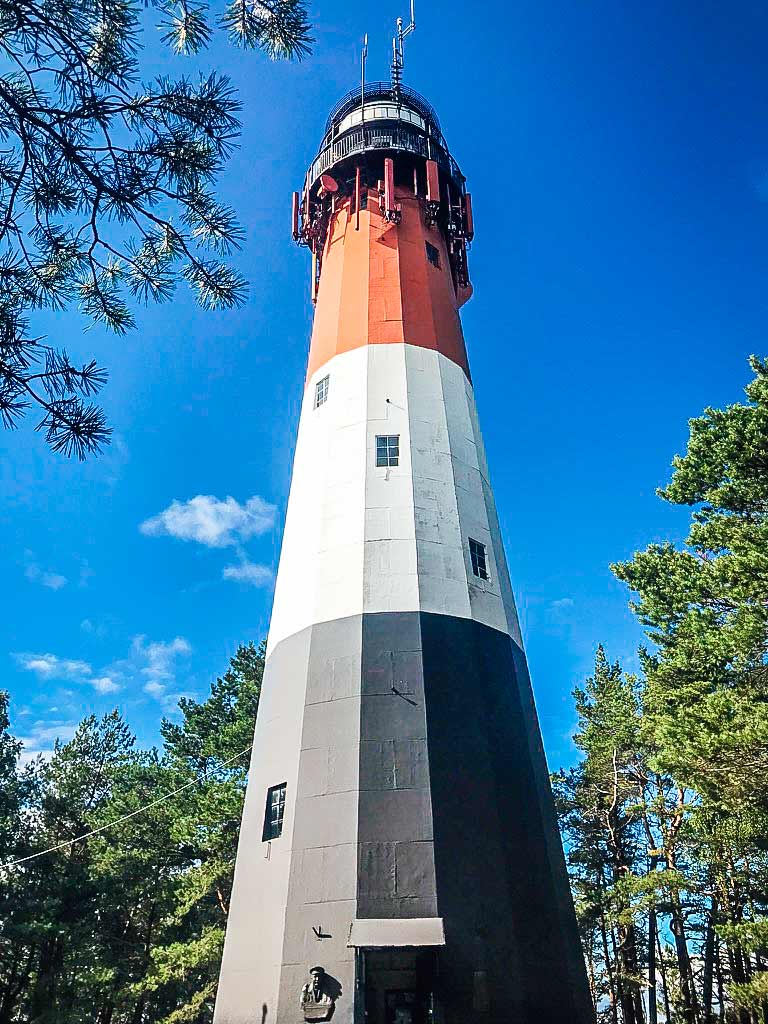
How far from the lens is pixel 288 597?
14.2 meters

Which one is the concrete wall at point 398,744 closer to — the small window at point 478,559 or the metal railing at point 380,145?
the small window at point 478,559

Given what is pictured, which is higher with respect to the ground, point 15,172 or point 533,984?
point 15,172

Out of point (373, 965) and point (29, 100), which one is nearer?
point (29, 100)

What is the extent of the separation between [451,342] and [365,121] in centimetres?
841

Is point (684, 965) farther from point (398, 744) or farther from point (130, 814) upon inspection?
point (398, 744)

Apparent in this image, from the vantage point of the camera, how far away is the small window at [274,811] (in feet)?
37.5

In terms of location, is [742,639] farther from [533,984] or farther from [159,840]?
[159,840]

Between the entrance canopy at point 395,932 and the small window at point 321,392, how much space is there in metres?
10.7

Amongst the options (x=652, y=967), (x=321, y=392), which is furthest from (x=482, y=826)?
(x=652, y=967)

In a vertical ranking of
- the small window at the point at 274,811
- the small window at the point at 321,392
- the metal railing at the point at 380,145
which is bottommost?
the small window at the point at 274,811

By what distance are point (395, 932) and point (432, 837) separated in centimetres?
137

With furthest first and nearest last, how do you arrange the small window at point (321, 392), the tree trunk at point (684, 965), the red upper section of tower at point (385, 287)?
the tree trunk at point (684, 965) → the red upper section of tower at point (385, 287) → the small window at point (321, 392)

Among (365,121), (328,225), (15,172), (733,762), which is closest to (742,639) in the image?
(733,762)

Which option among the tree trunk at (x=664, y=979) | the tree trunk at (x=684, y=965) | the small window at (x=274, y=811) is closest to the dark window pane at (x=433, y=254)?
the small window at (x=274, y=811)
